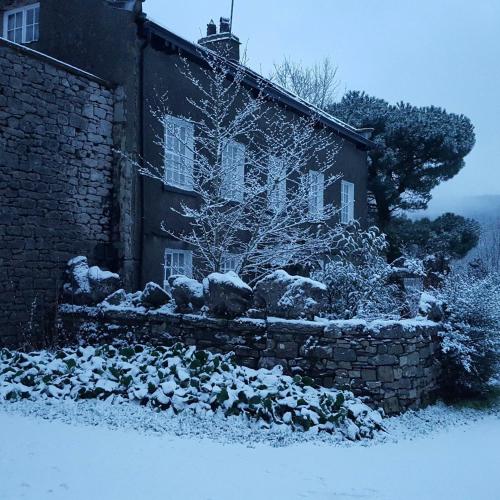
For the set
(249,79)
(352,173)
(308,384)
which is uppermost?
(249,79)

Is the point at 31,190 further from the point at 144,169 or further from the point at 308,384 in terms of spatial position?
the point at 308,384

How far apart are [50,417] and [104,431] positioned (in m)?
0.74

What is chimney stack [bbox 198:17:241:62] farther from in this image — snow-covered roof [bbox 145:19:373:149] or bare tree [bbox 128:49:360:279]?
bare tree [bbox 128:49:360:279]

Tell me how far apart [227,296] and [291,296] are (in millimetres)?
875

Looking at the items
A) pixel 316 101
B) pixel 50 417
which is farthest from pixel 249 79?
pixel 316 101

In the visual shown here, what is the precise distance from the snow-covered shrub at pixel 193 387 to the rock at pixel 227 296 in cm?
62

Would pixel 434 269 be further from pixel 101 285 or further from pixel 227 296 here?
pixel 101 285

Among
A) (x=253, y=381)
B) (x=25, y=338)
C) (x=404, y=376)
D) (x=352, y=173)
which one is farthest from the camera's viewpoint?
(x=352, y=173)

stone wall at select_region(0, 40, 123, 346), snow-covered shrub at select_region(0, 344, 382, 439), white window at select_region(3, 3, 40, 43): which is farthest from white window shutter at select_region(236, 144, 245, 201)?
white window at select_region(3, 3, 40, 43)

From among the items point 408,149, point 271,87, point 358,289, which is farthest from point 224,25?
point 408,149

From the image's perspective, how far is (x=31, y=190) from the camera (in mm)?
9039

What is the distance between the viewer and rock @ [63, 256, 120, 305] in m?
8.78

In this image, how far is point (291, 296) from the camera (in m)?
7.04

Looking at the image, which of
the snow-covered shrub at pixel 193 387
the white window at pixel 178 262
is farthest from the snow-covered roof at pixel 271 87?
the snow-covered shrub at pixel 193 387
